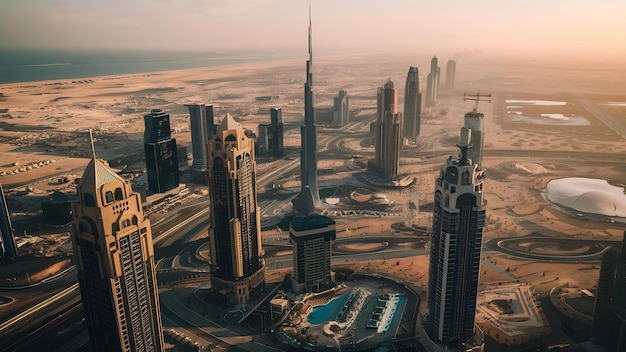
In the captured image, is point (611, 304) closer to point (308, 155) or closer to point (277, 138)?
point (308, 155)

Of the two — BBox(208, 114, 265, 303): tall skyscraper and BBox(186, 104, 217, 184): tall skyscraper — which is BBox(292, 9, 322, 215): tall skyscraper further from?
BBox(186, 104, 217, 184): tall skyscraper

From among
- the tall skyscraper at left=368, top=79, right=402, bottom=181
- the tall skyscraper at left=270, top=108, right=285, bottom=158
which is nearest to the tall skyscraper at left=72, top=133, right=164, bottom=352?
the tall skyscraper at left=368, top=79, right=402, bottom=181

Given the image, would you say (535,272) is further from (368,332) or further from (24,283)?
(24,283)

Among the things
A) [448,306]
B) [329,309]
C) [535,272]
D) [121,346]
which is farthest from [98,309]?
[535,272]

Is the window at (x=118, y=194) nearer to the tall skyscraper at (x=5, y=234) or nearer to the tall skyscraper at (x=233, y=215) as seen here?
the tall skyscraper at (x=233, y=215)

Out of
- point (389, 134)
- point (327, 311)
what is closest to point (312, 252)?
point (327, 311)

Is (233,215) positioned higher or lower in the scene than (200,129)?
lower

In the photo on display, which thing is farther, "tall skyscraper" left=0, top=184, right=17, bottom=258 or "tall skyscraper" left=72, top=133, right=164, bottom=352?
"tall skyscraper" left=0, top=184, right=17, bottom=258
